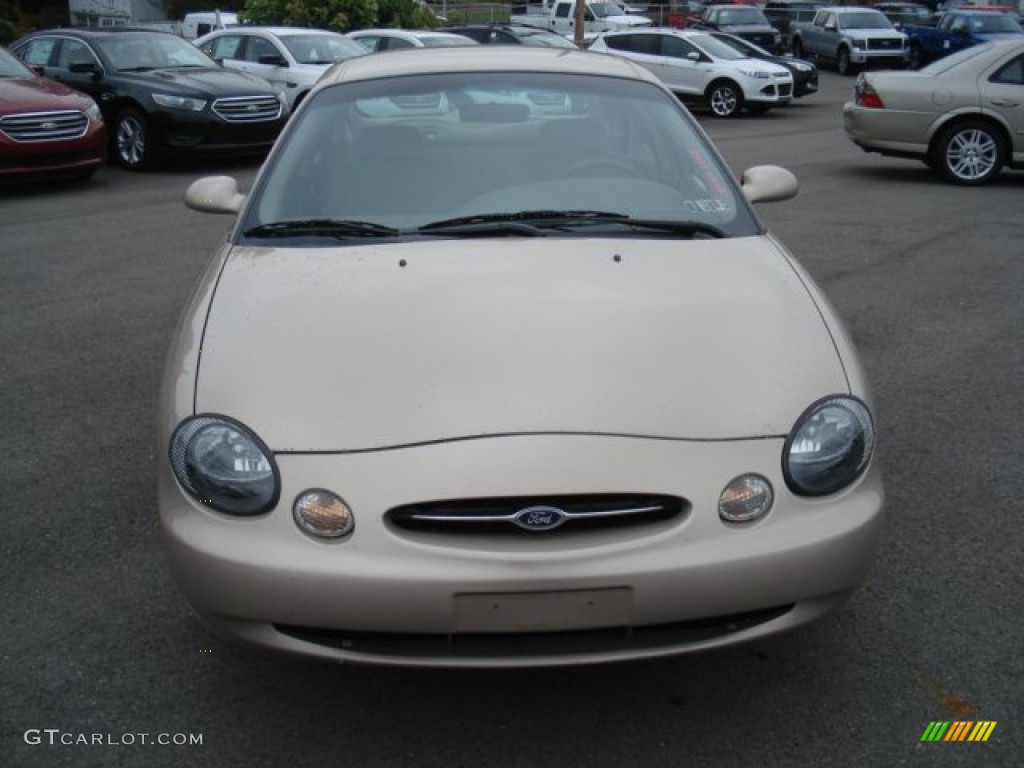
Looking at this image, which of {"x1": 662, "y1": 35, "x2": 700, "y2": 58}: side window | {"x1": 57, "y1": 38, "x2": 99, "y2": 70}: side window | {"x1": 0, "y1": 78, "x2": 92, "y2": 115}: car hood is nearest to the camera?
{"x1": 0, "y1": 78, "x2": 92, "y2": 115}: car hood

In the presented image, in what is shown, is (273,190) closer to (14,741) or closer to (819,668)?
(14,741)

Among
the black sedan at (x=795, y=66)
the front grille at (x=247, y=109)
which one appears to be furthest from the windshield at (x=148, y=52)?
the black sedan at (x=795, y=66)

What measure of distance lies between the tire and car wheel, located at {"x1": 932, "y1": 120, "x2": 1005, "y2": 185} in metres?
20.0

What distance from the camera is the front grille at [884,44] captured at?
31.1 metres

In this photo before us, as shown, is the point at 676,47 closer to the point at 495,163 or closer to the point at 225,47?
the point at 225,47

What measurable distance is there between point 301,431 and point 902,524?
7.76ft

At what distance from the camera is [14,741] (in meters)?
2.98

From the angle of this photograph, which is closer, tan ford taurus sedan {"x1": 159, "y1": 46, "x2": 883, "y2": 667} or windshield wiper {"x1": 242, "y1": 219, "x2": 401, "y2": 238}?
tan ford taurus sedan {"x1": 159, "y1": 46, "x2": 883, "y2": 667}

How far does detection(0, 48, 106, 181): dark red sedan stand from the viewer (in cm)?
1167

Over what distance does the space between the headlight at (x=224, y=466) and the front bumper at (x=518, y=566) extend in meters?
0.04

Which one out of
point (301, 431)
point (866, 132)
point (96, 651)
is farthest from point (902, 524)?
point (866, 132)

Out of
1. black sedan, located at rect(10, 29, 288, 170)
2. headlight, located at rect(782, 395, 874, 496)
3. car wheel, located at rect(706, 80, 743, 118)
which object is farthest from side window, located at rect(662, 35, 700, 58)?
headlight, located at rect(782, 395, 874, 496)

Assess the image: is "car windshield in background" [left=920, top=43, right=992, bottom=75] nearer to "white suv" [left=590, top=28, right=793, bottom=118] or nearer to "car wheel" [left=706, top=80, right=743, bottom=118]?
"white suv" [left=590, top=28, right=793, bottom=118]

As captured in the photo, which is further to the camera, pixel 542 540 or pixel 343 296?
pixel 343 296
